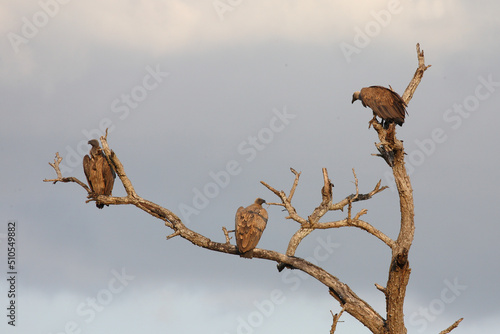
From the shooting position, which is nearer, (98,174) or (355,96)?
(98,174)

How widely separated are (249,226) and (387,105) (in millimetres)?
3968

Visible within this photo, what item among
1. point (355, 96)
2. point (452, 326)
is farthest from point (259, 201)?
point (355, 96)

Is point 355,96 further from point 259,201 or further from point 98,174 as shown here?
point 98,174

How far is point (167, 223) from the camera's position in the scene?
490 inches

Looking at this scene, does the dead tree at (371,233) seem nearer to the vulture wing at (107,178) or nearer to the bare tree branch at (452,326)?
the bare tree branch at (452,326)

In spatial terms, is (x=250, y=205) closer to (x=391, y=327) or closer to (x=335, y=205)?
(x=335, y=205)

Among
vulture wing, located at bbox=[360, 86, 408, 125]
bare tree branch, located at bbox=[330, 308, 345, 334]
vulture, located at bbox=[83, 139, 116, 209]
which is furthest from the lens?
vulture, located at bbox=[83, 139, 116, 209]

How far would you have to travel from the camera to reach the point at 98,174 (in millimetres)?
14062

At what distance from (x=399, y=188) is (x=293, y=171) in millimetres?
1805

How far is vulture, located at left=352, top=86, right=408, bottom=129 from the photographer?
44.4 ft

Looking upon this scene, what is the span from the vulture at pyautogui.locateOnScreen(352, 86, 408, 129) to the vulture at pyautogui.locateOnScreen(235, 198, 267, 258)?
318cm

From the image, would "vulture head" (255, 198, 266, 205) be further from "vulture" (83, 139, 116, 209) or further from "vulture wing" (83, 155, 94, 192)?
"vulture wing" (83, 155, 94, 192)

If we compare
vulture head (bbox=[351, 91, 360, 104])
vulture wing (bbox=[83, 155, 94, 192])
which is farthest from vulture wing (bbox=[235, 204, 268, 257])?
vulture head (bbox=[351, 91, 360, 104])

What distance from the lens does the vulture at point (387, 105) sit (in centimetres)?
1353
